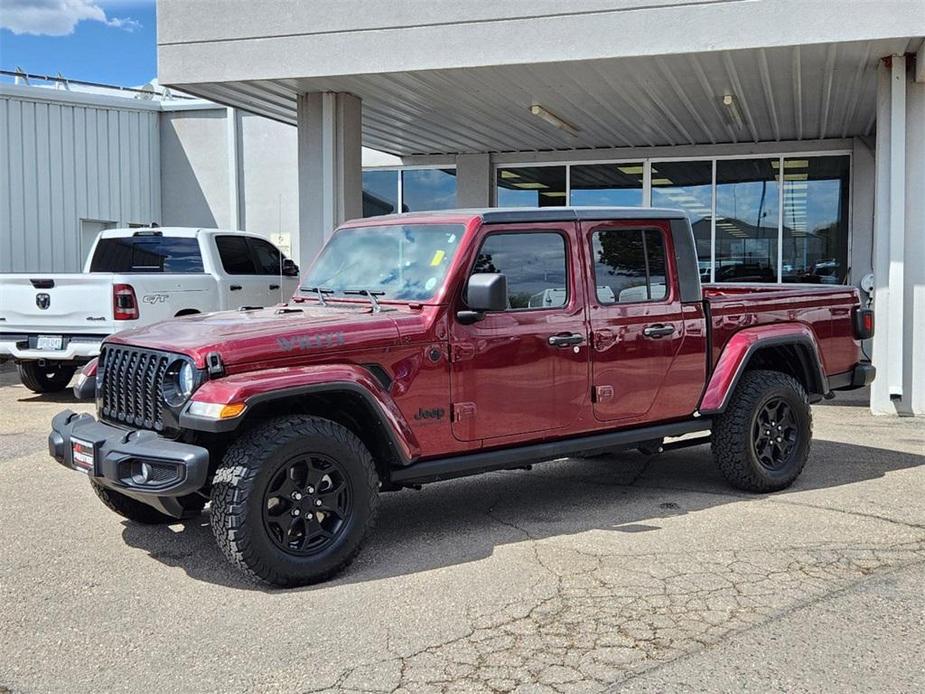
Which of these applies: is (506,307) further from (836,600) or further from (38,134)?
(38,134)

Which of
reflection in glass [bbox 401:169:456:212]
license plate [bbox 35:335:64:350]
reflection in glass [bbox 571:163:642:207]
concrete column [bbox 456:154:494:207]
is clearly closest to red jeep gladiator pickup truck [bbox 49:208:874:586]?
license plate [bbox 35:335:64:350]

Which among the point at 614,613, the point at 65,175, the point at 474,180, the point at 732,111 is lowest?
the point at 614,613

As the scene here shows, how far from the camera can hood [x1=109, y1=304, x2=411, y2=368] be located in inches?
181

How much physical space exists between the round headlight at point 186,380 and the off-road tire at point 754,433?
11.5 feet

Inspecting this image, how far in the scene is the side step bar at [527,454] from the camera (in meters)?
5.14

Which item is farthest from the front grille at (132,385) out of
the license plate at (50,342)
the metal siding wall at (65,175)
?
the metal siding wall at (65,175)

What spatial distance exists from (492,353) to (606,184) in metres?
11.3

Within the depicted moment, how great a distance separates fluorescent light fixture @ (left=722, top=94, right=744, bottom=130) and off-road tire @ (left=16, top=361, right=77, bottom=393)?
8315 mm

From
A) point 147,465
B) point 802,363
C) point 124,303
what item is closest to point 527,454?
point 147,465

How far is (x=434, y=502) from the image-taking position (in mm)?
6402

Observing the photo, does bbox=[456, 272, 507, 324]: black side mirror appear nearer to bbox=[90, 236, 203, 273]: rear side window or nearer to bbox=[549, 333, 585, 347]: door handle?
bbox=[549, 333, 585, 347]: door handle

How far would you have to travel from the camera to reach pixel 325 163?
11.3m

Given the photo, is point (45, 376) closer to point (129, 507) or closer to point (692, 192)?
point (129, 507)

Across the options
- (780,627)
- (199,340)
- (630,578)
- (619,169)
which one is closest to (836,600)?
(780,627)
